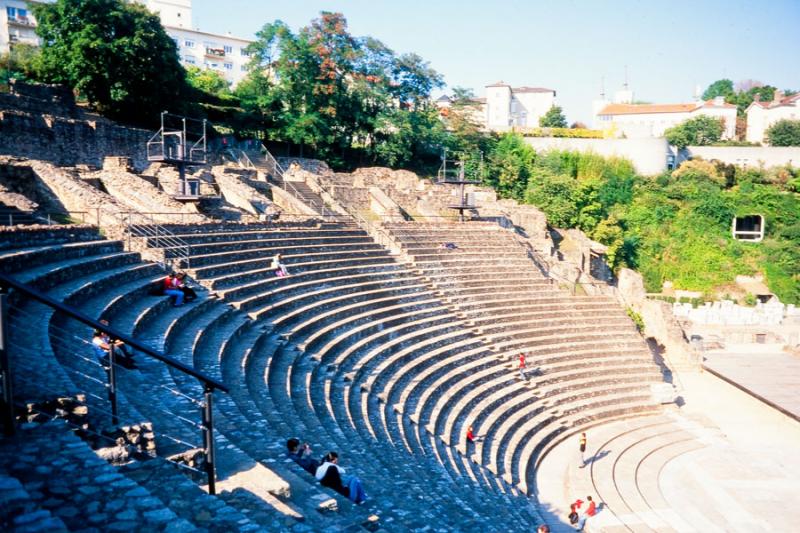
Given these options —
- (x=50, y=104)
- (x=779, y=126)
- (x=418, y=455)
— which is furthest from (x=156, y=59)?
(x=779, y=126)

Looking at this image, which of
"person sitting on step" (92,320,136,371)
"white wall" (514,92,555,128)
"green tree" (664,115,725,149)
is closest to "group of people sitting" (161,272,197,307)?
"person sitting on step" (92,320,136,371)

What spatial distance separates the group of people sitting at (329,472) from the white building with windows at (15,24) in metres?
43.9

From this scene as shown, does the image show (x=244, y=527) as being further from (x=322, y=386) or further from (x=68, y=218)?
(x=68, y=218)

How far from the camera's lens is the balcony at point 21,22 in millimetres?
40562

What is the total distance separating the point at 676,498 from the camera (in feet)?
42.1

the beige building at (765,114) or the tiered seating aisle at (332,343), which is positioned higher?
the beige building at (765,114)

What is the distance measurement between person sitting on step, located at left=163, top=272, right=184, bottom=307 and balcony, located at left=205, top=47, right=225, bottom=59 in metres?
48.5

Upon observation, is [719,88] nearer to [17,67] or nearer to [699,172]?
[699,172]

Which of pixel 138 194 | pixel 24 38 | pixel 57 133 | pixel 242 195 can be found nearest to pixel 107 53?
pixel 57 133

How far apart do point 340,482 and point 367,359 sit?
616cm

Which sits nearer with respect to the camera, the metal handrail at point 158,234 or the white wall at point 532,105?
the metal handrail at point 158,234

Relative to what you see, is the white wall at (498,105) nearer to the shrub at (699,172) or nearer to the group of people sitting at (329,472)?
the shrub at (699,172)

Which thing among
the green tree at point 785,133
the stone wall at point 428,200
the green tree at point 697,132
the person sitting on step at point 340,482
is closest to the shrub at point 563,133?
the green tree at point 697,132

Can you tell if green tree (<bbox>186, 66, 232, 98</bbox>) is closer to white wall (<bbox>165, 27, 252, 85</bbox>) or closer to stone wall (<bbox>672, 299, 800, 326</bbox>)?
white wall (<bbox>165, 27, 252, 85</bbox>)
